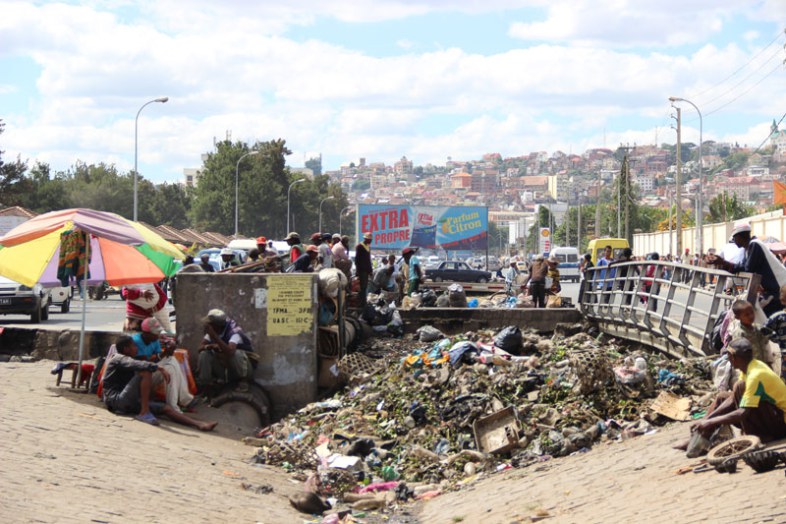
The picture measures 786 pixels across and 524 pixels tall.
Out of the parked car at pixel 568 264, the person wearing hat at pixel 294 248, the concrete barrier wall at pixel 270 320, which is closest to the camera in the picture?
the concrete barrier wall at pixel 270 320

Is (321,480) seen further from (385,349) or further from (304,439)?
(385,349)

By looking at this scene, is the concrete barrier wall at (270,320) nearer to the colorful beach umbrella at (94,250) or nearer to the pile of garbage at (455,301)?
the colorful beach umbrella at (94,250)

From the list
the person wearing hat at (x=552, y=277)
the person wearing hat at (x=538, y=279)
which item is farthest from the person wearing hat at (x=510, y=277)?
the person wearing hat at (x=538, y=279)

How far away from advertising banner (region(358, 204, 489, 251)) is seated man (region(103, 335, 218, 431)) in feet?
154

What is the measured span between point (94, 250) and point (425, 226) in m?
48.5

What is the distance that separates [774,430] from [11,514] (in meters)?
5.57

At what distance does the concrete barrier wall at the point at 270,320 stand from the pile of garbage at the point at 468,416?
480 mm

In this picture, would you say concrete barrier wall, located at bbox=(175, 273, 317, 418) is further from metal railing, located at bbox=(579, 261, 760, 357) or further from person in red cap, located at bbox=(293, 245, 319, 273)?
metal railing, located at bbox=(579, 261, 760, 357)

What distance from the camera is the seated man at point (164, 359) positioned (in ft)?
39.5

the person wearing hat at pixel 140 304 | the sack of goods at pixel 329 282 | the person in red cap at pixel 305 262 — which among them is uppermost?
the person in red cap at pixel 305 262

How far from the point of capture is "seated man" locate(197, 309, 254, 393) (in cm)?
1367

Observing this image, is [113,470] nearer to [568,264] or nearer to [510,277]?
[510,277]

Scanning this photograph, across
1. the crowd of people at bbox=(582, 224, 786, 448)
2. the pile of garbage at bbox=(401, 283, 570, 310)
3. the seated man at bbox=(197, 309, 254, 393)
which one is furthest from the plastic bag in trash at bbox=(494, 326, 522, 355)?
the pile of garbage at bbox=(401, 283, 570, 310)

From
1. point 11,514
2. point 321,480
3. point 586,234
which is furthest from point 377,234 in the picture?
point 586,234
